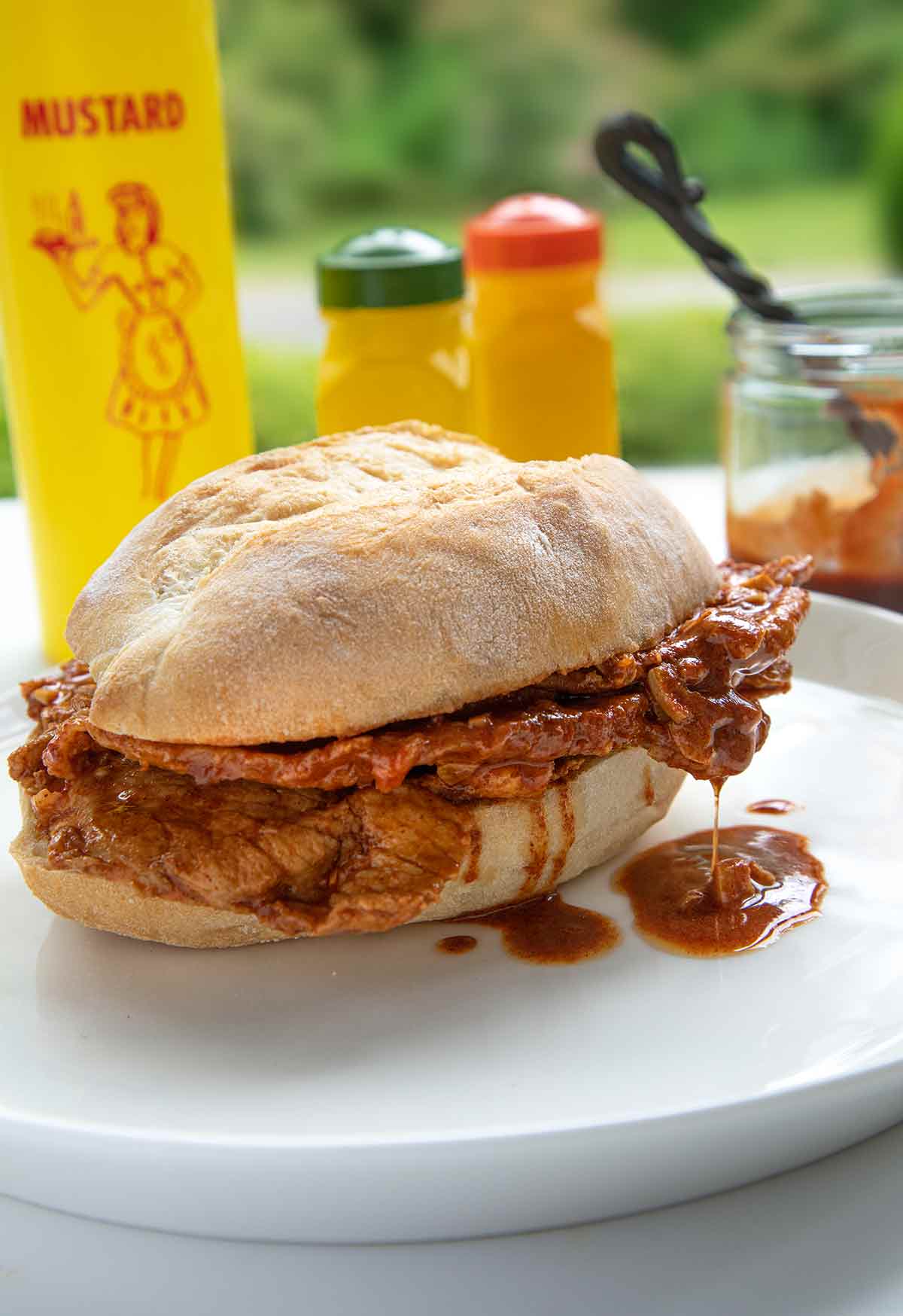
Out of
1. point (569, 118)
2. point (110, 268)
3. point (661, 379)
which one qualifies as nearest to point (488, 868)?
point (110, 268)

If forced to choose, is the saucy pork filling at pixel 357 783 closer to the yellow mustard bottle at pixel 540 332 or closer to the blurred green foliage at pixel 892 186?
the yellow mustard bottle at pixel 540 332

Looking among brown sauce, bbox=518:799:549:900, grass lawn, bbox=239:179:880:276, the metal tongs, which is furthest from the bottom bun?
grass lawn, bbox=239:179:880:276

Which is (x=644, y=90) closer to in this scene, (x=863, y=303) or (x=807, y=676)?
(x=863, y=303)

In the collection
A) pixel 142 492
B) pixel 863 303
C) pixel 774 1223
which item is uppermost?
pixel 863 303

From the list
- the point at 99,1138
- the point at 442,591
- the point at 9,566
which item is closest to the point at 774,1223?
the point at 99,1138

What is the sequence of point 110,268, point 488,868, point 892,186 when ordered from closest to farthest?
1. point 488,868
2. point 110,268
3. point 892,186

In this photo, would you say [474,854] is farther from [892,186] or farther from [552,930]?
[892,186]
